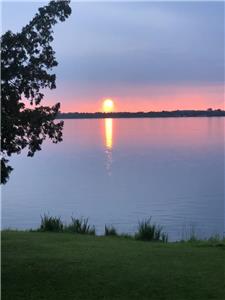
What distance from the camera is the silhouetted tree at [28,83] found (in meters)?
6.90

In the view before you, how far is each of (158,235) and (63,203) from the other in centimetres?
1441

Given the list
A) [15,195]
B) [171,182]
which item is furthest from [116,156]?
[15,195]

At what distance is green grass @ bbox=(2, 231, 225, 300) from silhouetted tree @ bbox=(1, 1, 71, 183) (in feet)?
4.72

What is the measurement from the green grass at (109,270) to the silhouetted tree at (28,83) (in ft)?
4.72

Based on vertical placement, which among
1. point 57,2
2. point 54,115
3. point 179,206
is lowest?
point 179,206

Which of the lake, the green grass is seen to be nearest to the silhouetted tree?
the green grass

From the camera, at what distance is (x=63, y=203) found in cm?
2659

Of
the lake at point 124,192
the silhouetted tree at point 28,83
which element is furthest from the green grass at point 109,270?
the lake at point 124,192

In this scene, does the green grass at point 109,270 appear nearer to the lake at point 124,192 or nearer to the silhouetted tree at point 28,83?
the silhouetted tree at point 28,83

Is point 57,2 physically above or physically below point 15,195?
above

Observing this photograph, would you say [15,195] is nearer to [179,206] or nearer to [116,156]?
[179,206]

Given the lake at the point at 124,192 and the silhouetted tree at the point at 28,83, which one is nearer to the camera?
the silhouetted tree at the point at 28,83

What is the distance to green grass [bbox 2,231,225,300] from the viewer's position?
688cm

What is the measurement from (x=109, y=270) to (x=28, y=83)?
2773mm
